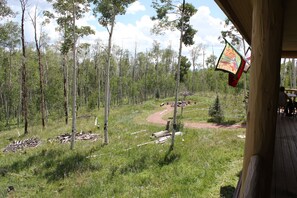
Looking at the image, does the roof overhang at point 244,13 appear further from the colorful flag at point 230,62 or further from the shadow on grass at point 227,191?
the shadow on grass at point 227,191

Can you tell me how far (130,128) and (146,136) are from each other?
3.58 metres

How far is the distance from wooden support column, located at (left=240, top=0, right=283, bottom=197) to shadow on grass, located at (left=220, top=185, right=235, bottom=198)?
7.41 m

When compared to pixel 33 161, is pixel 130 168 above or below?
above

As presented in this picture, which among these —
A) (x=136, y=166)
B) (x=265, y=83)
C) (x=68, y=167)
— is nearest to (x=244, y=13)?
(x=265, y=83)

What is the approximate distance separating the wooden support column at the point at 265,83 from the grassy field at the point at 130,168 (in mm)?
7650

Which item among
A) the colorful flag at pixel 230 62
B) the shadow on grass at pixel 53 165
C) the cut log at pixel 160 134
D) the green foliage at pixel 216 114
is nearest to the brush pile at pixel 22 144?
the shadow on grass at pixel 53 165

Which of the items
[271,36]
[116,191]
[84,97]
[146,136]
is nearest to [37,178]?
[116,191]

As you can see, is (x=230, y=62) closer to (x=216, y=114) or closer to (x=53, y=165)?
(x=53, y=165)

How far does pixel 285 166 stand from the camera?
545 cm

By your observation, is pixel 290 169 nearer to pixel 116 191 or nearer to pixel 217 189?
pixel 217 189

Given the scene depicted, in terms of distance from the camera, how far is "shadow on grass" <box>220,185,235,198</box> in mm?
9844

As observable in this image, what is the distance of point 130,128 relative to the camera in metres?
22.7

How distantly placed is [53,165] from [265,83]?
14597 mm

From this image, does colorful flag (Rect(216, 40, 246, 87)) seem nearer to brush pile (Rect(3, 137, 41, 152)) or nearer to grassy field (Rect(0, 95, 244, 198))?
grassy field (Rect(0, 95, 244, 198))
